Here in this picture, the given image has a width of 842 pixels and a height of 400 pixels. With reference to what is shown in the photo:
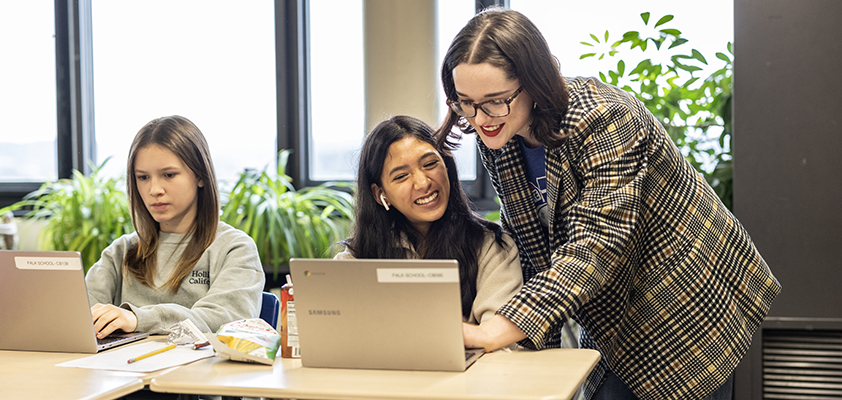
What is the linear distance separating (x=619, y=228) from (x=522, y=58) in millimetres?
360

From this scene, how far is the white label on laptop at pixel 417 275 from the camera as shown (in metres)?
1.10

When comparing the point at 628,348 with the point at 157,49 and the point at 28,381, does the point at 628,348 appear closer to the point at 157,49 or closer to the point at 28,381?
the point at 28,381

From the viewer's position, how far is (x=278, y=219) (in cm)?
302

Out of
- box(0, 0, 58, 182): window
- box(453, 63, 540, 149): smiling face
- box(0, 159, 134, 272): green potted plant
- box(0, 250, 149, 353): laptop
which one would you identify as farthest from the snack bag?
box(0, 0, 58, 182): window

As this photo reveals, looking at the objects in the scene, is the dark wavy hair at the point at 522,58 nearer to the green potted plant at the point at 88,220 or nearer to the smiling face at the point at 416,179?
the smiling face at the point at 416,179

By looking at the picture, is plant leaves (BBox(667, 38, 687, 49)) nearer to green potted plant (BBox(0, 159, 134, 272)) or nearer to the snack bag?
the snack bag

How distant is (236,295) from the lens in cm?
Answer: 172

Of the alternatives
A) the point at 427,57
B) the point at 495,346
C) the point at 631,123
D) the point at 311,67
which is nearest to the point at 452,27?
the point at 427,57

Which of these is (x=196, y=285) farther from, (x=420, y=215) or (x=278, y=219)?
(x=278, y=219)

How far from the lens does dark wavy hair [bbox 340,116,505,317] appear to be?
164 centimetres

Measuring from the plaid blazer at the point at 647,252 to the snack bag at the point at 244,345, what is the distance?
0.45 metres

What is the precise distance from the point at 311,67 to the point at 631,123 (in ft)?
8.61

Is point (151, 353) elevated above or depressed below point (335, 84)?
below

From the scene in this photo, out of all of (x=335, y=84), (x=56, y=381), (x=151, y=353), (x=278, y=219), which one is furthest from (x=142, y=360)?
(x=335, y=84)
